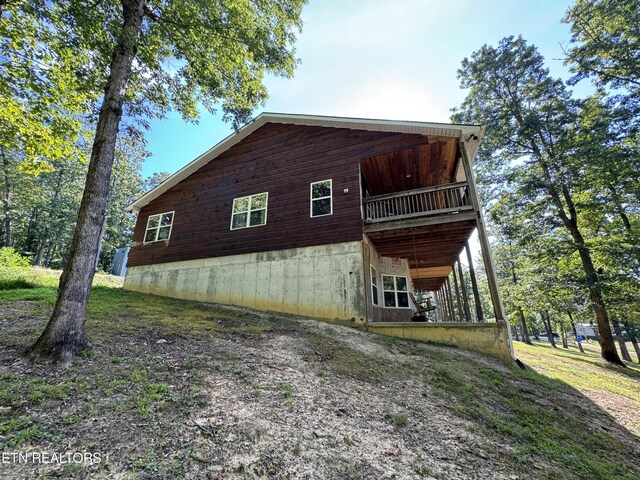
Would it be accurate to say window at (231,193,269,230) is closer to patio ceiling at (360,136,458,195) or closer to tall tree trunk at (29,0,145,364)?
patio ceiling at (360,136,458,195)

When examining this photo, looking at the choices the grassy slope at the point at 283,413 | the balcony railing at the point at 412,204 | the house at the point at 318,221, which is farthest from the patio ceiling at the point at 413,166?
the grassy slope at the point at 283,413

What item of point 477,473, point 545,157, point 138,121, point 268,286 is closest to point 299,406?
point 477,473

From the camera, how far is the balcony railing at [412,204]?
9.55m

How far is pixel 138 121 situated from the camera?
25.2 feet

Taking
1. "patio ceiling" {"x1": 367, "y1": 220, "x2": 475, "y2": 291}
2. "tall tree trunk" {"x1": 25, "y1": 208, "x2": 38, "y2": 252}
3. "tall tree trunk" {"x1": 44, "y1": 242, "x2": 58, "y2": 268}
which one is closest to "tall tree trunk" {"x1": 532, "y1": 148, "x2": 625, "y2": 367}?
"patio ceiling" {"x1": 367, "y1": 220, "x2": 475, "y2": 291}

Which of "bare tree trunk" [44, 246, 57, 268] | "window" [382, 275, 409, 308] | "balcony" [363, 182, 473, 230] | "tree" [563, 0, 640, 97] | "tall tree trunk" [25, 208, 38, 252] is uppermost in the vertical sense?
"tree" [563, 0, 640, 97]

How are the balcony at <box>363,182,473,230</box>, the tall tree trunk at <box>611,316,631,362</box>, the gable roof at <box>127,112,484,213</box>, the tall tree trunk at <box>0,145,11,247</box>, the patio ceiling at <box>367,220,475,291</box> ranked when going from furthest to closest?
the tall tree trunk at <box>0,145,11,247</box> → the tall tree trunk at <box>611,316,631,362</box> → the patio ceiling at <box>367,220,475,291</box> → the gable roof at <box>127,112,484,213</box> → the balcony at <box>363,182,473,230</box>

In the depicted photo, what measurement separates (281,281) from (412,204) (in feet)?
18.7

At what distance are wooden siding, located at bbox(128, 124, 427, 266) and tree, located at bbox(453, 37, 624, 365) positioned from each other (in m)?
9.43

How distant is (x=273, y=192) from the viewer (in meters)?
12.1

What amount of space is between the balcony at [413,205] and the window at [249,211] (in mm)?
4377

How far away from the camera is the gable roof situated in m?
9.60

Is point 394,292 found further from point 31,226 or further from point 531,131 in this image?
point 31,226

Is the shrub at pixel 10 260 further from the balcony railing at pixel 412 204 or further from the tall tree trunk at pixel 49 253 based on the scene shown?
the tall tree trunk at pixel 49 253
